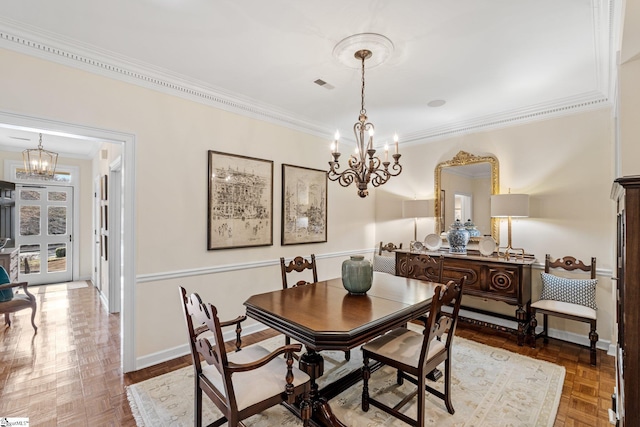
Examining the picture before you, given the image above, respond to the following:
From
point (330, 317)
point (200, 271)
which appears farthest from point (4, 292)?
point (330, 317)

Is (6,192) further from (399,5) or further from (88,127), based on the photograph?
(399,5)

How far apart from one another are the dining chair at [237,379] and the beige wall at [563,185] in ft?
10.6

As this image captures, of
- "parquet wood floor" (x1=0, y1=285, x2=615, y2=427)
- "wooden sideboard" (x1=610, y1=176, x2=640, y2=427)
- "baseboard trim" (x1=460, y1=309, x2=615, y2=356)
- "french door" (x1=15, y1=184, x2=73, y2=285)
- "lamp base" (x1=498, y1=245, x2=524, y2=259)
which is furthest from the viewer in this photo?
"french door" (x1=15, y1=184, x2=73, y2=285)

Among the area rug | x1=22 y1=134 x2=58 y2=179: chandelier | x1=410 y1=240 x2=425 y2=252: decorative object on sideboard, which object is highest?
x1=22 y1=134 x2=58 y2=179: chandelier

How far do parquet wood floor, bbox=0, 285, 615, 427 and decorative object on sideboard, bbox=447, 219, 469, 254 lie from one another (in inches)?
37.8

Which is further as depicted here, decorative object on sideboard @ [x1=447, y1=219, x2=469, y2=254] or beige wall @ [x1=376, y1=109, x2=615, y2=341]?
decorative object on sideboard @ [x1=447, y1=219, x2=469, y2=254]

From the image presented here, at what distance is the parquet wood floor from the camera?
2.09 metres

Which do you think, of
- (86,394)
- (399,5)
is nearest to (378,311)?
(399,5)

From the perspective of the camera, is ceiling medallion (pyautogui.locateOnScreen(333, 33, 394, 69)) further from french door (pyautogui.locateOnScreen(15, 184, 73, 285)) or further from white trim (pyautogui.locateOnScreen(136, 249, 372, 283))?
french door (pyautogui.locateOnScreen(15, 184, 73, 285))

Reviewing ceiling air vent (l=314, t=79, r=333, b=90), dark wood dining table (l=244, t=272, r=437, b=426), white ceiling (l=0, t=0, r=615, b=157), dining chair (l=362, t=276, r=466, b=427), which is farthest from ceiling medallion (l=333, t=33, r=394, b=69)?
dark wood dining table (l=244, t=272, r=437, b=426)

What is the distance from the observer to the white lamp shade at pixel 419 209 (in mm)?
4406

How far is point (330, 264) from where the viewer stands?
14.9ft

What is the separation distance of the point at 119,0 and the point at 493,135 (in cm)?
409

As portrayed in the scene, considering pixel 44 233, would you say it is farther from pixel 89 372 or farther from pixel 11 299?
pixel 89 372
